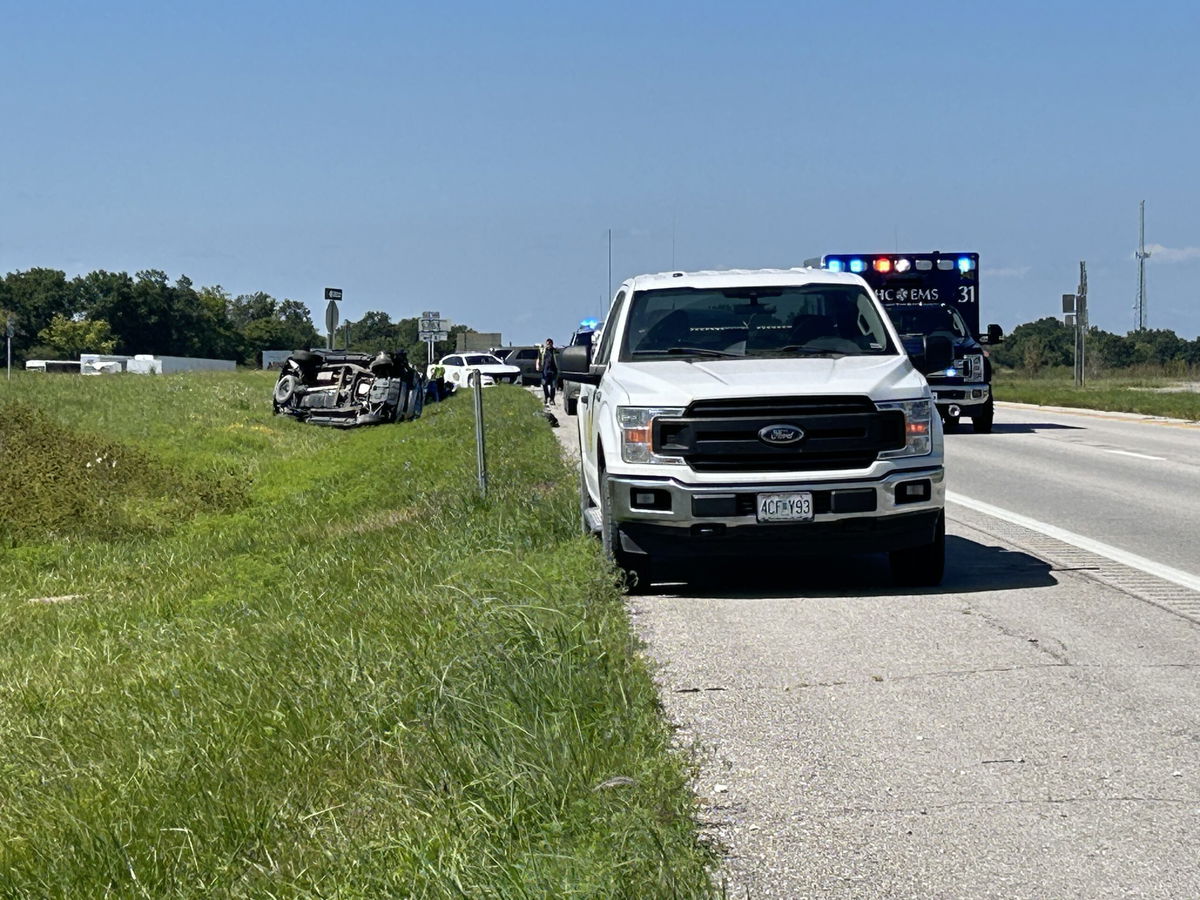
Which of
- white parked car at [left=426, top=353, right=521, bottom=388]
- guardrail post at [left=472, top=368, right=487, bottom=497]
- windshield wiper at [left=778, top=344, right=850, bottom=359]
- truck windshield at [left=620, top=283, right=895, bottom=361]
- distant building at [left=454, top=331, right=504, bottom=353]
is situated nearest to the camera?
windshield wiper at [left=778, top=344, right=850, bottom=359]

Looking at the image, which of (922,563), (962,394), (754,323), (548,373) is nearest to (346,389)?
(548,373)

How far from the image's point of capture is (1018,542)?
11.6 metres

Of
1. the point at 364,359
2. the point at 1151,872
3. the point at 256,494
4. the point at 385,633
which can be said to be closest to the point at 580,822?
the point at 1151,872

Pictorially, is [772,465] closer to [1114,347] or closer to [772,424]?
[772,424]

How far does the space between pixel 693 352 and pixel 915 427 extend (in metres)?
1.64

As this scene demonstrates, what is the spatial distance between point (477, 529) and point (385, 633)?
3899 millimetres

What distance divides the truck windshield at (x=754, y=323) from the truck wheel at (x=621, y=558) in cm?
119

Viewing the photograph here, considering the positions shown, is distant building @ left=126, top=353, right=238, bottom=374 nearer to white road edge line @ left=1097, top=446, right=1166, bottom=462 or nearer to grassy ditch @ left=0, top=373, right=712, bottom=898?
white road edge line @ left=1097, top=446, right=1166, bottom=462

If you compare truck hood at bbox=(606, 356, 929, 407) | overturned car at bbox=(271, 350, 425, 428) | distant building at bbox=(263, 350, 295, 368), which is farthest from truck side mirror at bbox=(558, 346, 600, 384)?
distant building at bbox=(263, 350, 295, 368)

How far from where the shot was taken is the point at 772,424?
9094mm

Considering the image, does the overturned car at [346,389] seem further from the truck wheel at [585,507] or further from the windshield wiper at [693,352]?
the windshield wiper at [693,352]

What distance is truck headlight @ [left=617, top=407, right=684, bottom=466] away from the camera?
916cm

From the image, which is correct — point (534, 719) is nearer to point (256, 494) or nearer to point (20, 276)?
point (256, 494)

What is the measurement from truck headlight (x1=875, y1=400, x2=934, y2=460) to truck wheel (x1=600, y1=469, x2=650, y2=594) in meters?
1.56
